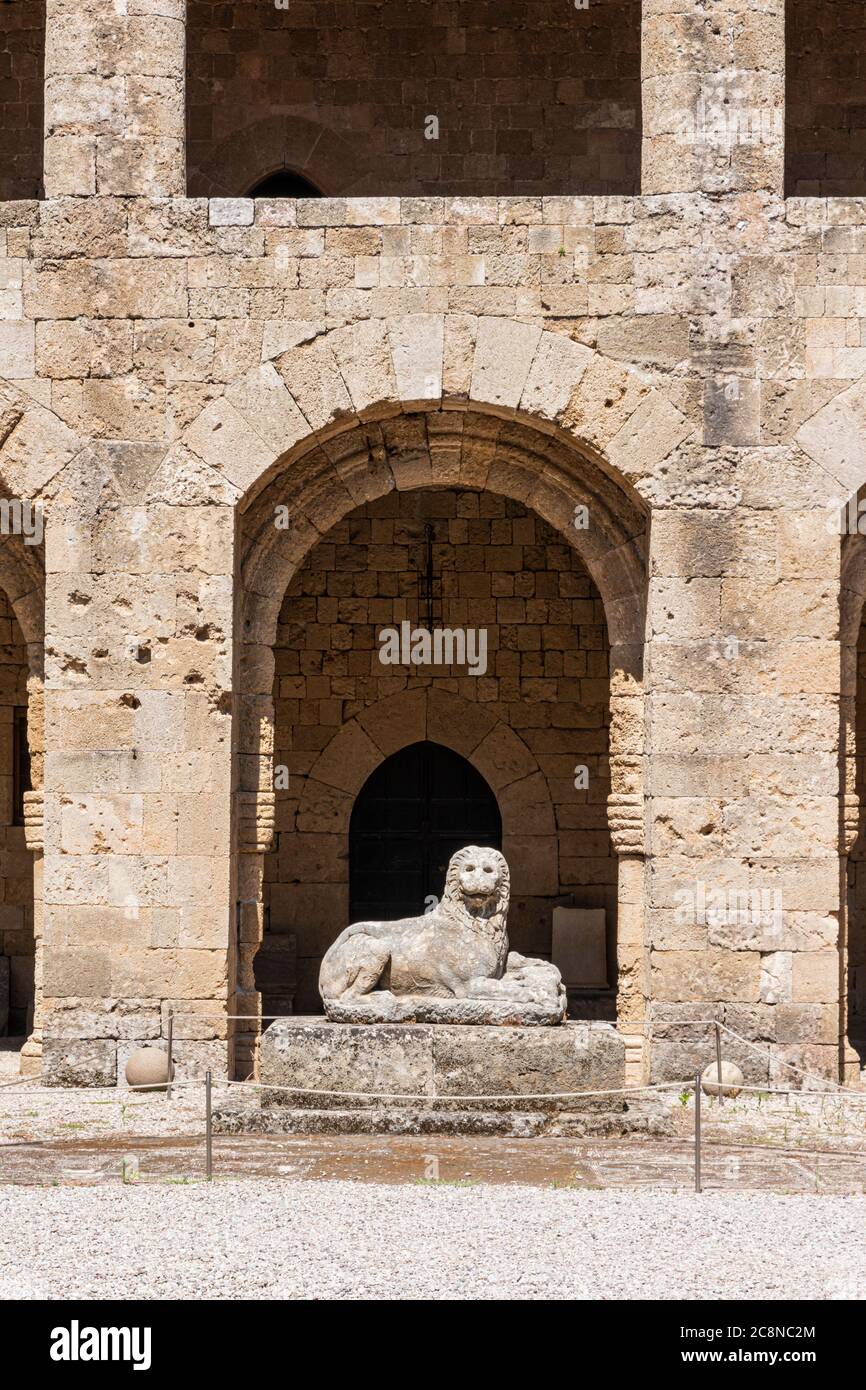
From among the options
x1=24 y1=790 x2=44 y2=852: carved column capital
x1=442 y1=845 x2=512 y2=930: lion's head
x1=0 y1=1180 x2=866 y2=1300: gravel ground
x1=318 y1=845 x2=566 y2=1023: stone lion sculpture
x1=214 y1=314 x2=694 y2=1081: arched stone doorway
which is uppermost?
x1=214 y1=314 x2=694 y2=1081: arched stone doorway

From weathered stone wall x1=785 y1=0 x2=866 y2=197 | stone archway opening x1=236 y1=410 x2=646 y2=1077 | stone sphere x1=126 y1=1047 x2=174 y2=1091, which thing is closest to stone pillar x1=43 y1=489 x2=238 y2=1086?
stone sphere x1=126 y1=1047 x2=174 y2=1091

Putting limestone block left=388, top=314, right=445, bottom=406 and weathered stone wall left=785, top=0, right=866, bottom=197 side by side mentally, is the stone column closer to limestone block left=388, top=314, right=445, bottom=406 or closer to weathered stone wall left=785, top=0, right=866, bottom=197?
limestone block left=388, top=314, right=445, bottom=406

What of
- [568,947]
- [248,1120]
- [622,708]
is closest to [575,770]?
[568,947]

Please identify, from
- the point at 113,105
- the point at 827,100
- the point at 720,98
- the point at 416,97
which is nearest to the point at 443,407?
the point at 720,98

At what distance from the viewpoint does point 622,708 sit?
9977 mm

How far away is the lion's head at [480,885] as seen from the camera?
885 centimetres

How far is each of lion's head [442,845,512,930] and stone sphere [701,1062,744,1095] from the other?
1.31m

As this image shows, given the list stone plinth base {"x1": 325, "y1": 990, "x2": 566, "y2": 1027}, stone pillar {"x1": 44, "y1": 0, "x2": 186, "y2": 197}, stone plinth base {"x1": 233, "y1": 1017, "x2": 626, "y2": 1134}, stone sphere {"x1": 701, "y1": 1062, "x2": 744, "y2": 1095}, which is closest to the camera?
stone plinth base {"x1": 233, "y1": 1017, "x2": 626, "y2": 1134}

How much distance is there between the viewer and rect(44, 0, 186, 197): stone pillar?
9.70 m

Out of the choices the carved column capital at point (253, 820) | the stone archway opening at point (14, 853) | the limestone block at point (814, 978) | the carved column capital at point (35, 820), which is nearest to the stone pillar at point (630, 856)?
the limestone block at point (814, 978)

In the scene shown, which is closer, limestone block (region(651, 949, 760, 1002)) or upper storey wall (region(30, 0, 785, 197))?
limestone block (region(651, 949, 760, 1002))

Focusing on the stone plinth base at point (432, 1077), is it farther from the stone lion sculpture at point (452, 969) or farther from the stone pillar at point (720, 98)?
the stone pillar at point (720, 98)

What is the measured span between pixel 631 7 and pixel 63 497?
577 cm

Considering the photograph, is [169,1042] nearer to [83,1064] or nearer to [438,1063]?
[83,1064]
